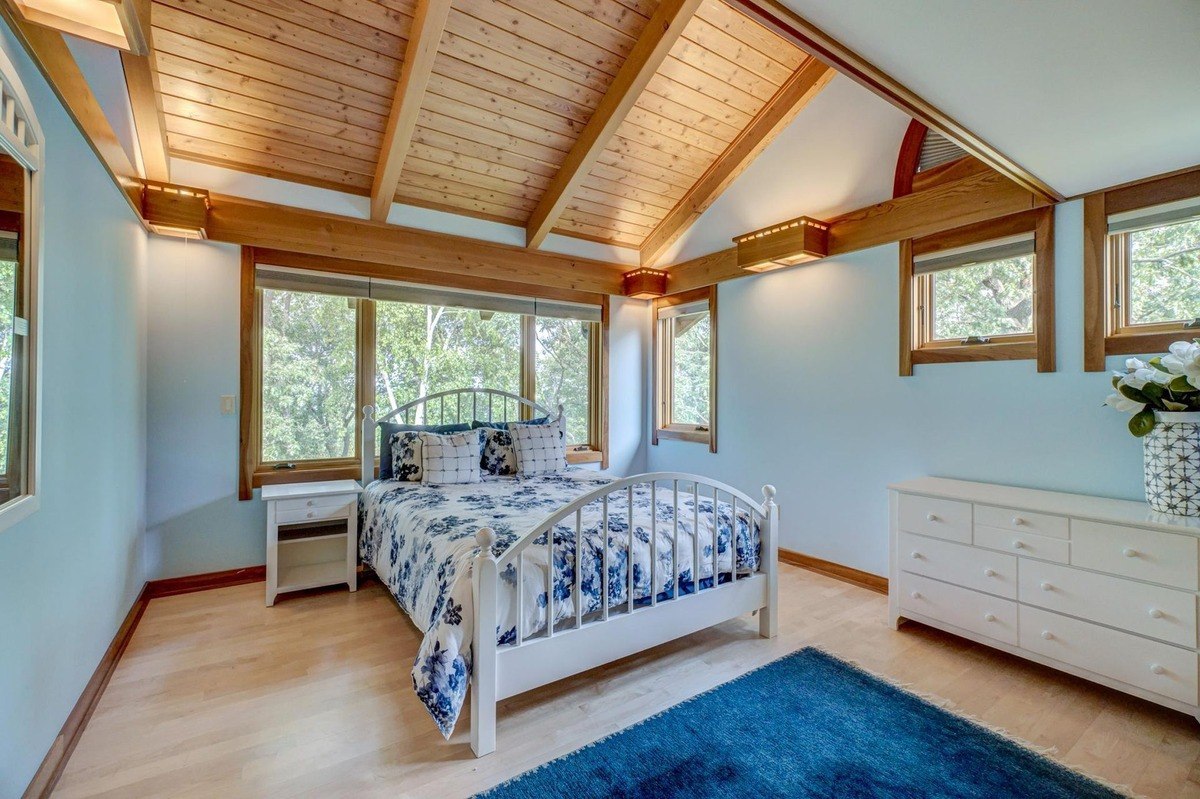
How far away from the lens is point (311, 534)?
350 centimetres

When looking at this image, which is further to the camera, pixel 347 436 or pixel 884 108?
pixel 347 436

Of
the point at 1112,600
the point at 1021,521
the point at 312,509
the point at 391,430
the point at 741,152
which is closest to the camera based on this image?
the point at 1112,600

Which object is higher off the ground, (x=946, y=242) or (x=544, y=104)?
(x=544, y=104)

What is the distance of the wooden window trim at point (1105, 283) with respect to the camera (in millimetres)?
2295

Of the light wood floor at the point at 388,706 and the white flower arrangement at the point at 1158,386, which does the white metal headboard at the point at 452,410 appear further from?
the white flower arrangement at the point at 1158,386

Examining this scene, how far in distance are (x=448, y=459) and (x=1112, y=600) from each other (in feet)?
10.8

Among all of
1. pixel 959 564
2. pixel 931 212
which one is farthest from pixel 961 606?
pixel 931 212

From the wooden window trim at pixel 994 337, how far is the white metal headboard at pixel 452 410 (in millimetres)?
2561

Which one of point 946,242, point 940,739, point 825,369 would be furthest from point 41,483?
point 946,242

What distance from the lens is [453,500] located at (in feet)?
9.32

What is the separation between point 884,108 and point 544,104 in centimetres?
208

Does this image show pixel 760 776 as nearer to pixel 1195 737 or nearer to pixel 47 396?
pixel 1195 737

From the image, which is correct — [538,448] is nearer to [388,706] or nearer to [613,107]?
[388,706]

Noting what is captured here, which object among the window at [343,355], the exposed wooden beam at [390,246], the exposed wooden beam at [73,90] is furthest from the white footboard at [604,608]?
the exposed wooden beam at [390,246]
